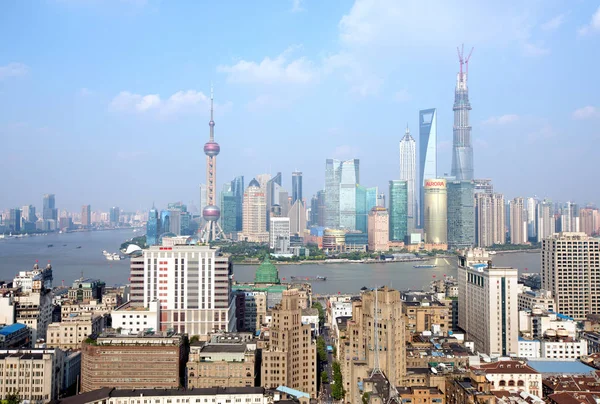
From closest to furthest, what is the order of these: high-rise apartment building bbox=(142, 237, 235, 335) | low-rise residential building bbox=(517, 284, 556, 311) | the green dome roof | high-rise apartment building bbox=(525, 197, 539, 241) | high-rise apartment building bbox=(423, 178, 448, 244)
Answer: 1. high-rise apartment building bbox=(142, 237, 235, 335)
2. low-rise residential building bbox=(517, 284, 556, 311)
3. the green dome roof
4. high-rise apartment building bbox=(423, 178, 448, 244)
5. high-rise apartment building bbox=(525, 197, 539, 241)

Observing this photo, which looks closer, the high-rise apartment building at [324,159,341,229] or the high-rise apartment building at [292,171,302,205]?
the high-rise apartment building at [324,159,341,229]

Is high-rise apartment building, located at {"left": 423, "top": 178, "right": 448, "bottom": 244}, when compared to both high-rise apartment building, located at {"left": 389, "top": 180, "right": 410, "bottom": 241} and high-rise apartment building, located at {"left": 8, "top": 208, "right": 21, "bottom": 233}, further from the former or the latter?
high-rise apartment building, located at {"left": 8, "top": 208, "right": 21, "bottom": 233}

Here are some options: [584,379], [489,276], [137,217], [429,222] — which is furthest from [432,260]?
[137,217]

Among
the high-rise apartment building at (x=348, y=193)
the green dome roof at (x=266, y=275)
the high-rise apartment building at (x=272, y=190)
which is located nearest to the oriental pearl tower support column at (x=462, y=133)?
the high-rise apartment building at (x=348, y=193)

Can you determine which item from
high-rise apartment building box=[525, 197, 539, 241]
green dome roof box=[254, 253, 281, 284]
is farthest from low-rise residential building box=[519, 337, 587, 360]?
high-rise apartment building box=[525, 197, 539, 241]

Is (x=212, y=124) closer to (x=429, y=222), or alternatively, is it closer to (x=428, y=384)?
(x=429, y=222)

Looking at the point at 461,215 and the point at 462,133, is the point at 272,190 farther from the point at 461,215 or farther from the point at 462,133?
the point at 461,215

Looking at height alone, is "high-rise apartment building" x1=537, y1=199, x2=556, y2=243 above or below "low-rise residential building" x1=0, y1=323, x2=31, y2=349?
above

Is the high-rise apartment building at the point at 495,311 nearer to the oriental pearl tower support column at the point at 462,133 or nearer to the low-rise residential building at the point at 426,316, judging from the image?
the low-rise residential building at the point at 426,316
